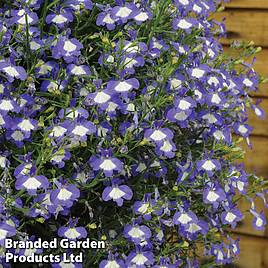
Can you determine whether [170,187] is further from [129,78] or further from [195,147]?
[129,78]

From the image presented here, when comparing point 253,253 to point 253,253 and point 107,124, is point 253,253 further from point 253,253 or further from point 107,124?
point 107,124

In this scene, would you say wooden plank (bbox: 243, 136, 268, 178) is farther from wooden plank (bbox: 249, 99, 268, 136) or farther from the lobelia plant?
the lobelia plant

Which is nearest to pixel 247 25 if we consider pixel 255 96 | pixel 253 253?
pixel 255 96

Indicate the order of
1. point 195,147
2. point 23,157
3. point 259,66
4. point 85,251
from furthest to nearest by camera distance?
point 259,66, point 195,147, point 85,251, point 23,157

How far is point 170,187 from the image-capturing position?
1.78m

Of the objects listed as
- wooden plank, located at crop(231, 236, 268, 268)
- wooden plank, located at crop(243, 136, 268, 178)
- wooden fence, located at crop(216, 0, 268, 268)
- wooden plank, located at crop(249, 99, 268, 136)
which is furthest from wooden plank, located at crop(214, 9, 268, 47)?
wooden plank, located at crop(231, 236, 268, 268)

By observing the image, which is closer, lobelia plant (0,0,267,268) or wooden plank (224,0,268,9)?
lobelia plant (0,0,267,268)

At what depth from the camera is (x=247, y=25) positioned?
106 inches

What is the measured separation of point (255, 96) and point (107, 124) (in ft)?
4.30

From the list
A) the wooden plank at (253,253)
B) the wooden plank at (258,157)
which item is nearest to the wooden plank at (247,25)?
the wooden plank at (258,157)

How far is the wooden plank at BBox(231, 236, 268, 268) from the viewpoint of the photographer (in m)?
2.75

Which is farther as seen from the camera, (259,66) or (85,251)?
(259,66)

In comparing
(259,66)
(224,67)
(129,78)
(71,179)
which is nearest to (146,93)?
(129,78)

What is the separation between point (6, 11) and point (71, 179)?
485 millimetres
